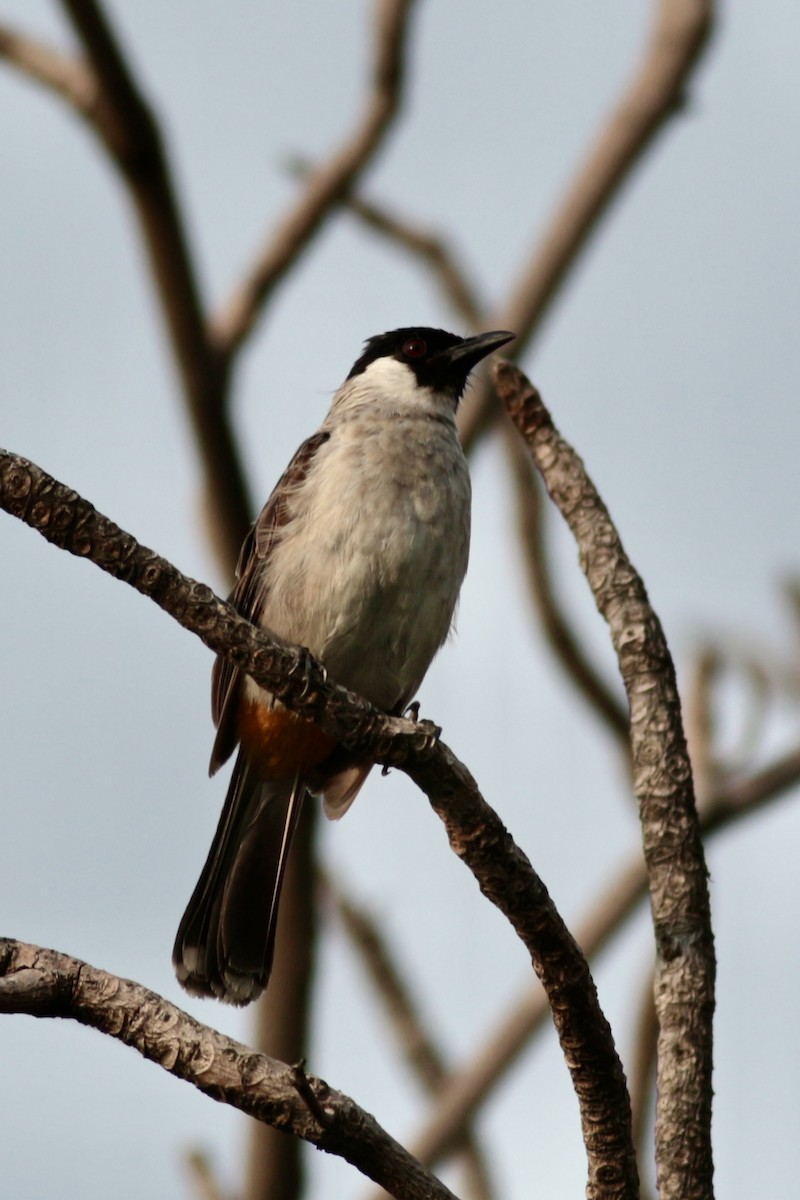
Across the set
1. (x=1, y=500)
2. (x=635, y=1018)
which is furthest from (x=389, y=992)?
(x=1, y=500)

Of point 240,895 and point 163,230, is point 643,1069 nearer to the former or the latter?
point 240,895

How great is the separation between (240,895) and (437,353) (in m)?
2.29

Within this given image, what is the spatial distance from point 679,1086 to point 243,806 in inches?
110

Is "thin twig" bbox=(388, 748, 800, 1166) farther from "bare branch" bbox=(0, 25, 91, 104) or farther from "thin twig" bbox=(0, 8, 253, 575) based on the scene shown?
"bare branch" bbox=(0, 25, 91, 104)

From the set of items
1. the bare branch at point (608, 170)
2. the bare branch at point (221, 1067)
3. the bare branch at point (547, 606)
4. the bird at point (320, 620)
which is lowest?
the bare branch at point (221, 1067)

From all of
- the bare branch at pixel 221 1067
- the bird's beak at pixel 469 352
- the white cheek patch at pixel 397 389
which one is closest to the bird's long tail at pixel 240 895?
the white cheek patch at pixel 397 389

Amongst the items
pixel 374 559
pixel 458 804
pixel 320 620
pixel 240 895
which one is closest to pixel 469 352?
pixel 374 559

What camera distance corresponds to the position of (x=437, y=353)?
6.18 metres

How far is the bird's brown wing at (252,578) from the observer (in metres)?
5.11

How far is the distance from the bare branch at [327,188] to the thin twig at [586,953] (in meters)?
2.57

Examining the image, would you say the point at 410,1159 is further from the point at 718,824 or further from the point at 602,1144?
the point at 718,824

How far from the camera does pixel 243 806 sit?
208 inches

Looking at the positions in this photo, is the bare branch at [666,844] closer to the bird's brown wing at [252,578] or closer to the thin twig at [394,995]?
the bird's brown wing at [252,578]

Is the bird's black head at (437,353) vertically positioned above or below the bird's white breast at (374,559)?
above
